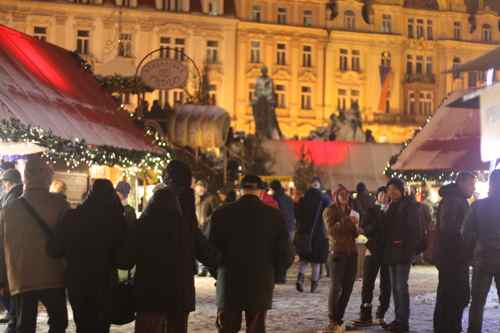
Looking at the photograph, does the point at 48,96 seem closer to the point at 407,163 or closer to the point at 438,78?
the point at 407,163

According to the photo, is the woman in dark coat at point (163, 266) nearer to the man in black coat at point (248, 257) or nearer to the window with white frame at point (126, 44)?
the man in black coat at point (248, 257)

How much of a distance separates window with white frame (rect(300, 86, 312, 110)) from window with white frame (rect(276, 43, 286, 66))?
1959 millimetres

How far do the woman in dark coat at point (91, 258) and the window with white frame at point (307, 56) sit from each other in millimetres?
50511

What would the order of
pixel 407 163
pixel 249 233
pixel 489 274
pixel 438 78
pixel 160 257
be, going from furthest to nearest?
pixel 438 78 → pixel 407 163 → pixel 489 274 → pixel 249 233 → pixel 160 257

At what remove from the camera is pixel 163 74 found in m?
20.1

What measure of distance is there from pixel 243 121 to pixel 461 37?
54.8ft

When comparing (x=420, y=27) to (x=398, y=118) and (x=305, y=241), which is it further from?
(x=305, y=241)

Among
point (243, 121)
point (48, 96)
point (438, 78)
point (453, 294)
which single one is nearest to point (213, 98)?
point (243, 121)

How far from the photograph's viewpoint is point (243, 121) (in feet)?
178

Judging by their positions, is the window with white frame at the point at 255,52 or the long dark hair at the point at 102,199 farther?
the window with white frame at the point at 255,52

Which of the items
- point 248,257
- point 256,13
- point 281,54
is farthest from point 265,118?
point 248,257

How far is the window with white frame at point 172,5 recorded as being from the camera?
177 ft

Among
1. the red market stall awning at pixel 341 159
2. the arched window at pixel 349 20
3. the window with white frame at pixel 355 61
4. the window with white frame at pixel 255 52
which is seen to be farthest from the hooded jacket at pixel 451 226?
the arched window at pixel 349 20

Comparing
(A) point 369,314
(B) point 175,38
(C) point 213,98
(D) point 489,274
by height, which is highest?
(B) point 175,38
